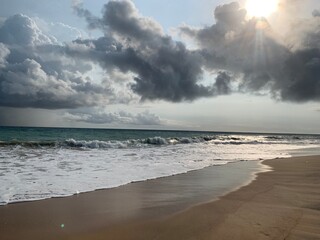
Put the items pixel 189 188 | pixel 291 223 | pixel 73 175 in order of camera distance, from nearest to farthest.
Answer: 1. pixel 291 223
2. pixel 189 188
3. pixel 73 175

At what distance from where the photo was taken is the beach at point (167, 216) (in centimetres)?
427

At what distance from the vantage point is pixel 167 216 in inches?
203

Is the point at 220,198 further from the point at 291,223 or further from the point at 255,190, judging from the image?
the point at 291,223

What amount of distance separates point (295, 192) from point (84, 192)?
187 inches

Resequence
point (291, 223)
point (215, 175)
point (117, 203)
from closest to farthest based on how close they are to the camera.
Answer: point (291, 223) → point (117, 203) → point (215, 175)

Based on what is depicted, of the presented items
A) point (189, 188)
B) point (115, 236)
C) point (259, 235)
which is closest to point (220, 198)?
point (189, 188)

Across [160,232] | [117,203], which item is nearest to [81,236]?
[160,232]

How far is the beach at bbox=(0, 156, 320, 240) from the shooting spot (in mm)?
4273

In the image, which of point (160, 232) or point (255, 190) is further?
point (255, 190)

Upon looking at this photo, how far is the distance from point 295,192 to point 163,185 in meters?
3.14

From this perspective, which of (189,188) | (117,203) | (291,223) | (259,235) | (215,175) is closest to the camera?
(259,235)

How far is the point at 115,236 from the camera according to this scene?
13.9ft

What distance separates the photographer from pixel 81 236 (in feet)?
13.8

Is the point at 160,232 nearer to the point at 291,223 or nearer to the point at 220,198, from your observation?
the point at 291,223
